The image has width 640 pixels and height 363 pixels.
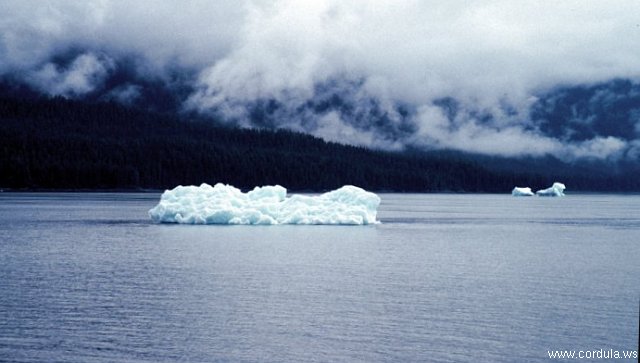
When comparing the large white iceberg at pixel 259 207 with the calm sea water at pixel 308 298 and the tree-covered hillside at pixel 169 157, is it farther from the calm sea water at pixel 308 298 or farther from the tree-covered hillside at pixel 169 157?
the tree-covered hillside at pixel 169 157

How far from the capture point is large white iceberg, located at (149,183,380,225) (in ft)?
184

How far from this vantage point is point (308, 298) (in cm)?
2575

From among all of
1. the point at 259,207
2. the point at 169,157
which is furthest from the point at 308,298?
the point at 169,157

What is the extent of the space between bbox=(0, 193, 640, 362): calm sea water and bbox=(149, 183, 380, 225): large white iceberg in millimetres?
8141

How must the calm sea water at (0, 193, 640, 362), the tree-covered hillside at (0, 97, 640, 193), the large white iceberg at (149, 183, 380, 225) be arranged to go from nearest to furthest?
the calm sea water at (0, 193, 640, 362) → the large white iceberg at (149, 183, 380, 225) → the tree-covered hillside at (0, 97, 640, 193)

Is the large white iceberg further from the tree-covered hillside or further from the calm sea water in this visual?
the tree-covered hillside

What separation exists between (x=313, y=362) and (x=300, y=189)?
140407 mm

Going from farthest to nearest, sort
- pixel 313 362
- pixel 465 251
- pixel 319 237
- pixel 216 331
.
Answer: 1. pixel 319 237
2. pixel 465 251
3. pixel 216 331
4. pixel 313 362

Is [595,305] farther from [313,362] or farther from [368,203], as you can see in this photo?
[368,203]

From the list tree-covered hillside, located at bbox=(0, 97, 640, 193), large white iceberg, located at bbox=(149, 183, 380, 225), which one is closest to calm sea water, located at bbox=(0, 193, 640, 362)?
large white iceberg, located at bbox=(149, 183, 380, 225)

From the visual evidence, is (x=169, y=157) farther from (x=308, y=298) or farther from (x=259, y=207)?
(x=308, y=298)

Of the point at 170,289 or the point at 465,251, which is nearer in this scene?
the point at 170,289

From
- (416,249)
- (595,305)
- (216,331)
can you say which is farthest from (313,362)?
(416,249)

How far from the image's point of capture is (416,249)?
42469mm
